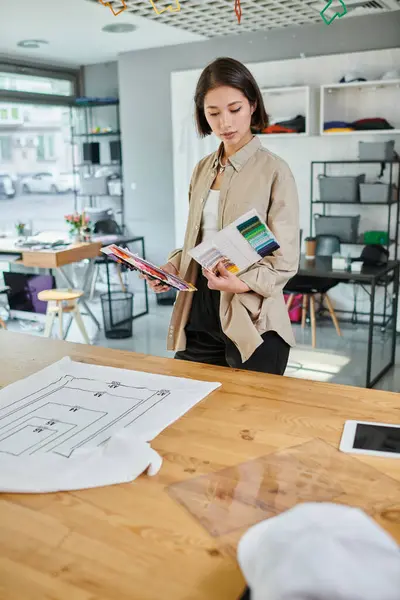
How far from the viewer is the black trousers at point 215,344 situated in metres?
1.85

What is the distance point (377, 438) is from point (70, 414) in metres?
0.62

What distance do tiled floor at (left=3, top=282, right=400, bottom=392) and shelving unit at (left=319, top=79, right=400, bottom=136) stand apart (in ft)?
5.63

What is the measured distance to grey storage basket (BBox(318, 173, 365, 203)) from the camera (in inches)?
203

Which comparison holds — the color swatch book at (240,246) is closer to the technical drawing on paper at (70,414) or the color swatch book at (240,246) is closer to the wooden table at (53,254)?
the technical drawing on paper at (70,414)

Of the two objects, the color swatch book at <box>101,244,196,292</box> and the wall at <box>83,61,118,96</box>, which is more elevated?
the wall at <box>83,61,118,96</box>

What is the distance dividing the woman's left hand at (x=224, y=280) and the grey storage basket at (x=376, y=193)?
3.63m

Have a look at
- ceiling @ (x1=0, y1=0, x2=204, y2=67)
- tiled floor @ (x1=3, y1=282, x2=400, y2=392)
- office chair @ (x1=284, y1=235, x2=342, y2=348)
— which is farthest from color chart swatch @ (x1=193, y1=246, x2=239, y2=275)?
ceiling @ (x1=0, y1=0, x2=204, y2=67)

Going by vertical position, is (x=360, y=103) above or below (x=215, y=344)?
above

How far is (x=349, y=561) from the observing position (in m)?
0.58

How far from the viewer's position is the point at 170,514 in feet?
3.11

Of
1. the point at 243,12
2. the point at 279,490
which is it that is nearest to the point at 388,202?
the point at 243,12

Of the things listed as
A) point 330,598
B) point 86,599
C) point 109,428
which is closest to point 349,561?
point 330,598

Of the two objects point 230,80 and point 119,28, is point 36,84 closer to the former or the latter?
point 119,28

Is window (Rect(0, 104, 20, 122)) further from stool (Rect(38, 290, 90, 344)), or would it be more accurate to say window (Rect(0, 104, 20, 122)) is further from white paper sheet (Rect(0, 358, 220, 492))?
white paper sheet (Rect(0, 358, 220, 492))
